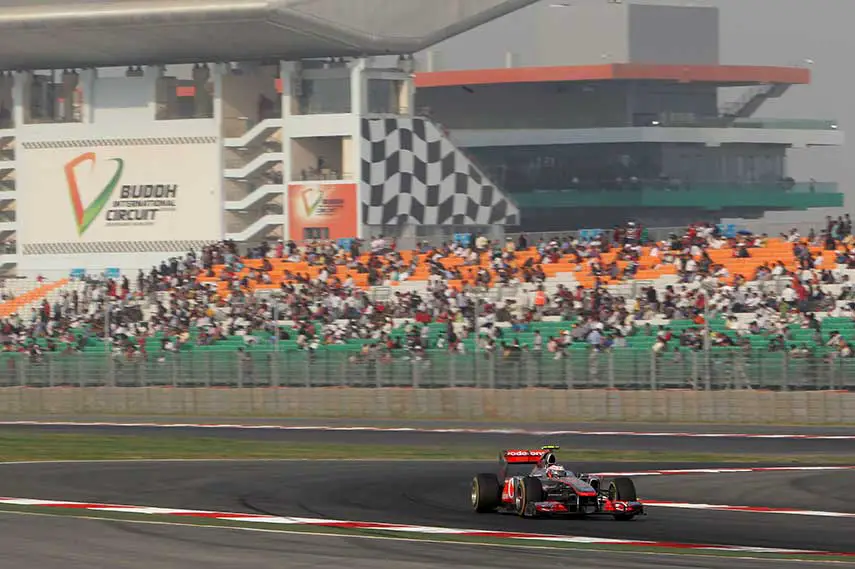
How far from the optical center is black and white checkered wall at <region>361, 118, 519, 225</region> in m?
58.2

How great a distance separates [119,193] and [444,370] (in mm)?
25136

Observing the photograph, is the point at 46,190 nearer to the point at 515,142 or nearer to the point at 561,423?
the point at 515,142

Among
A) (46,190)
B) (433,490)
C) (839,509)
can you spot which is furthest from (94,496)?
(46,190)

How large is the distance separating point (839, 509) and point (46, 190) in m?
48.2

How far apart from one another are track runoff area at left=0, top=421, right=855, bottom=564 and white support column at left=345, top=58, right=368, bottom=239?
31367 mm

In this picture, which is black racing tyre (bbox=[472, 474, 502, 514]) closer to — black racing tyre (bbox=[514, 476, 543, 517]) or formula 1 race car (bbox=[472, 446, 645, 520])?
formula 1 race car (bbox=[472, 446, 645, 520])

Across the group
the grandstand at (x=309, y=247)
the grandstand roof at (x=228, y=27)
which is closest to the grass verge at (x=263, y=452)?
the grandstand at (x=309, y=247)

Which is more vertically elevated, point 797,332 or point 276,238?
point 276,238

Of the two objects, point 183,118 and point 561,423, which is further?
point 183,118

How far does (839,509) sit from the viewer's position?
18453mm

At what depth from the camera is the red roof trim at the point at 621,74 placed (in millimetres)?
77438

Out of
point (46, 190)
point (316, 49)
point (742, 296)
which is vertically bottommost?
point (742, 296)

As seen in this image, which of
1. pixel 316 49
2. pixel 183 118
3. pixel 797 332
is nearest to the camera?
pixel 797 332

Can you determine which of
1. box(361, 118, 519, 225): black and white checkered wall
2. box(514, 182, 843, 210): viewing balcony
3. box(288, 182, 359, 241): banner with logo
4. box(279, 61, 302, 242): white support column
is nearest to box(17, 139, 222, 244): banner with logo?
box(279, 61, 302, 242): white support column
